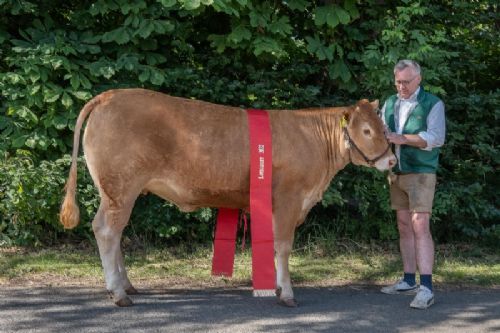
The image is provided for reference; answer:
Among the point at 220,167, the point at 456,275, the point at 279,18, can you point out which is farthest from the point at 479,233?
the point at 220,167

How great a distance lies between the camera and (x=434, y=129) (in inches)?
249

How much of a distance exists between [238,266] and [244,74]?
259 centimetres

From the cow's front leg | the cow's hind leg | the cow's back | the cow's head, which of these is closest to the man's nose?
the cow's head

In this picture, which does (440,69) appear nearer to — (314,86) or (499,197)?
(314,86)

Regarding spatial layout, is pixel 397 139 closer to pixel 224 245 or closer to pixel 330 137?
pixel 330 137

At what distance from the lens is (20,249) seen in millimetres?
8570

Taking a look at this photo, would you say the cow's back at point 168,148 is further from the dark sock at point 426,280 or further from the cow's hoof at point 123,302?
the dark sock at point 426,280

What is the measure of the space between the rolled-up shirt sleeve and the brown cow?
0.36 m

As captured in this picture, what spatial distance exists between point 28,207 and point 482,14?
241 inches

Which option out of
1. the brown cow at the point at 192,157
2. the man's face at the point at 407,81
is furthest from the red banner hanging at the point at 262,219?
the man's face at the point at 407,81

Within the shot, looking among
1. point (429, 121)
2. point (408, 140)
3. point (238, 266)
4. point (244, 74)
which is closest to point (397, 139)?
point (408, 140)

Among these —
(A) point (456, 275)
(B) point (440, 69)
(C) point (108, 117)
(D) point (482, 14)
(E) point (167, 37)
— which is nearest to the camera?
(C) point (108, 117)

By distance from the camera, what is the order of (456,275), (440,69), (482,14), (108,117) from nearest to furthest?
(108,117) → (456,275) → (440,69) → (482,14)

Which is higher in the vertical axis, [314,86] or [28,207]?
[314,86]
